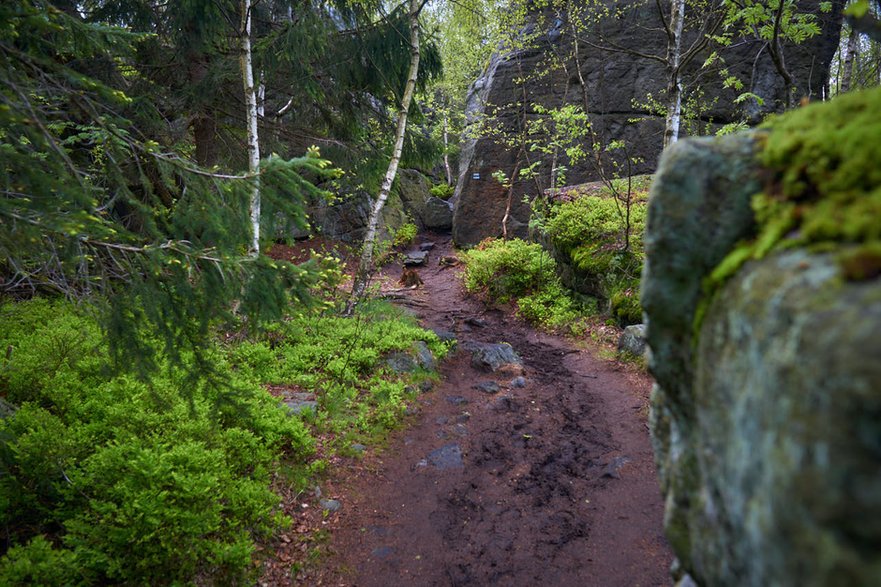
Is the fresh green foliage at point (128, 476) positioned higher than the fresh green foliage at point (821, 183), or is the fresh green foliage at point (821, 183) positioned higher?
the fresh green foliage at point (821, 183)

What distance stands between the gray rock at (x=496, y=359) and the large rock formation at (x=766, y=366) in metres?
6.97

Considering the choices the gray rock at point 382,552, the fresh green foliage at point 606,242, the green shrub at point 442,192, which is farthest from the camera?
the green shrub at point 442,192

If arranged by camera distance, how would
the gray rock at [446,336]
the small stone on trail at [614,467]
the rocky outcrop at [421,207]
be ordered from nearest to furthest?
the small stone on trail at [614,467] → the gray rock at [446,336] → the rocky outcrop at [421,207]

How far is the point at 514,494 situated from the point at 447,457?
117 cm

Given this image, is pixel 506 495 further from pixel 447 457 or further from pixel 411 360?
pixel 411 360

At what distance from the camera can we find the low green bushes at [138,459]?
363cm

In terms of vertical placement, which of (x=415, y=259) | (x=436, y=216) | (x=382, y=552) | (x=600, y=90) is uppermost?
(x=600, y=90)

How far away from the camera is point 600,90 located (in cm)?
1738

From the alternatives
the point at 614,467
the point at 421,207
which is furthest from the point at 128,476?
the point at 421,207

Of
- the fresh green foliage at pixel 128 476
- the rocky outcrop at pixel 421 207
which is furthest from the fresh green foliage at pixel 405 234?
the fresh green foliage at pixel 128 476

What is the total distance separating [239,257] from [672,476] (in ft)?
12.1

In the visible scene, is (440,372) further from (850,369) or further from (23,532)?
(850,369)

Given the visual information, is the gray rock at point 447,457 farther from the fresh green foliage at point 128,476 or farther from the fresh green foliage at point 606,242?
the fresh green foliage at point 606,242

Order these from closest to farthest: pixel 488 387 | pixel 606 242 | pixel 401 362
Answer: pixel 488 387 → pixel 401 362 → pixel 606 242
